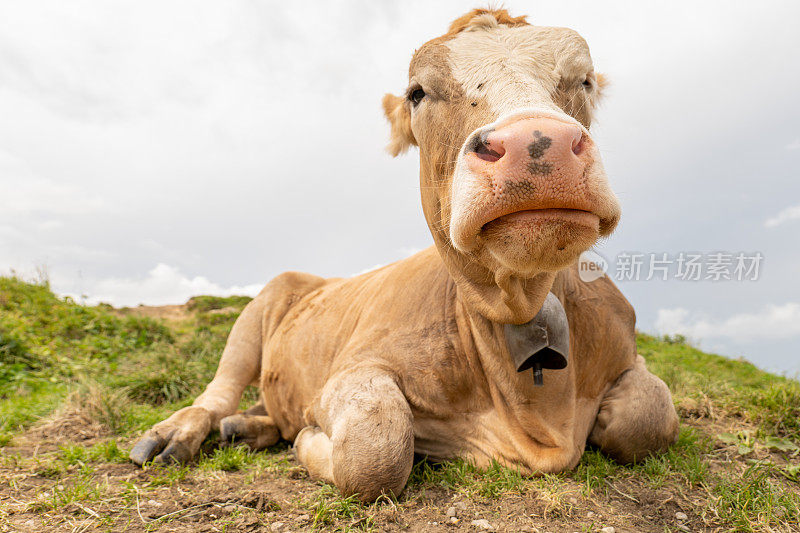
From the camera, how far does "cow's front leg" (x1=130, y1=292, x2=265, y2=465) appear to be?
146 inches

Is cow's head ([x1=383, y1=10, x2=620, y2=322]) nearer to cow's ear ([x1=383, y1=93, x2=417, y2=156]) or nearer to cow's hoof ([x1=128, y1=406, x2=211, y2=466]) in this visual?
cow's ear ([x1=383, y1=93, x2=417, y2=156])

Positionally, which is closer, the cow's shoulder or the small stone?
the small stone

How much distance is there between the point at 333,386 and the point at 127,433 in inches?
92.9

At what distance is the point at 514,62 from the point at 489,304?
116cm

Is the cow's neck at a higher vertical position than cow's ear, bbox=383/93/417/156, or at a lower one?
lower

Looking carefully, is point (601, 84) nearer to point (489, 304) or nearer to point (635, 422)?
point (489, 304)

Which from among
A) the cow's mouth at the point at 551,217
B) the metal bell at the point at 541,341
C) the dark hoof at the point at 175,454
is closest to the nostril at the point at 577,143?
the cow's mouth at the point at 551,217

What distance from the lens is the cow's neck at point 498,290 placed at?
267 cm

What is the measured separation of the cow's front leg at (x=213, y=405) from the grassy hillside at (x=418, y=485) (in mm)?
134

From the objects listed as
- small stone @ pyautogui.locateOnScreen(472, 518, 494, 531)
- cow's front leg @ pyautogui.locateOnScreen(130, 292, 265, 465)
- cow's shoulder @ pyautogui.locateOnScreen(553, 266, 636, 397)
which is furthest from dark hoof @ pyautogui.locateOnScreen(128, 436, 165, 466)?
cow's shoulder @ pyautogui.locateOnScreen(553, 266, 636, 397)

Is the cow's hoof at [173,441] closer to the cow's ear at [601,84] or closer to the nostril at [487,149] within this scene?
the nostril at [487,149]

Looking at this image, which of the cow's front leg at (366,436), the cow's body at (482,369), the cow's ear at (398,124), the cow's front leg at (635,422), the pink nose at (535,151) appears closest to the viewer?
the pink nose at (535,151)

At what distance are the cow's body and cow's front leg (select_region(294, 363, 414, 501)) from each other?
21 cm

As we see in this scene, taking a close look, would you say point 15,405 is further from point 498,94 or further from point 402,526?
point 498,94
